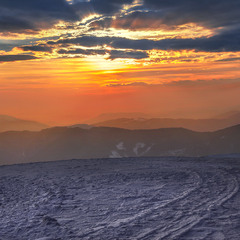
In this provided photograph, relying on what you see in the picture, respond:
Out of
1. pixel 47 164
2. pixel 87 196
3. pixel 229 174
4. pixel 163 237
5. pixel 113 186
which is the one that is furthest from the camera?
pixel 47 164

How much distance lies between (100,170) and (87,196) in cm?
467

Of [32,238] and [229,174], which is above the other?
[229,174]

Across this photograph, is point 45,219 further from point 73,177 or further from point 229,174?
point 229,174

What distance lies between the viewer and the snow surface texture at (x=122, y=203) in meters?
6.07

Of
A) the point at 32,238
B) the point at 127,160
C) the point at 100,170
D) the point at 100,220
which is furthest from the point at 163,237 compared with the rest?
the point at 127,160

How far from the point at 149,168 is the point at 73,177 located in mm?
3679

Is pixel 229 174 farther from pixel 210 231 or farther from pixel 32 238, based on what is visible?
pixel 32 238

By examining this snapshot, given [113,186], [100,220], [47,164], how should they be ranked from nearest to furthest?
[100,220] < [113,186] < [47,164]

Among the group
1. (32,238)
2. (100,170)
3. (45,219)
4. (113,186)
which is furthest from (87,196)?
(100,170)

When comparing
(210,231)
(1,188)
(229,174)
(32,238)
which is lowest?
(210,231)

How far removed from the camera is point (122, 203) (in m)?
8.05

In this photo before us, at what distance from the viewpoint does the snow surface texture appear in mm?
6074

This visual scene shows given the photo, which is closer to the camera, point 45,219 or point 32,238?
point 32,238

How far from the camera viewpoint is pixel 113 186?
1029cm
